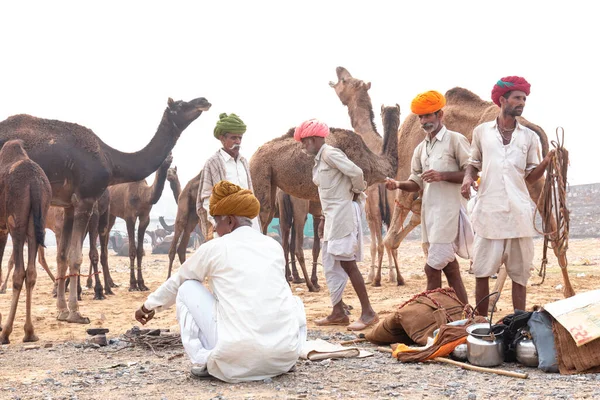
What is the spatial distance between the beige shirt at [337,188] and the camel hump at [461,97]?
14.2 feet

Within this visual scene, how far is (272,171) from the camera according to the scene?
1021 cm

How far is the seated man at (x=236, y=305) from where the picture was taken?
433 cm

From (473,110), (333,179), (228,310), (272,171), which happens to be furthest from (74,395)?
(473,110)

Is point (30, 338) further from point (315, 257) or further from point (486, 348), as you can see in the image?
point (315, 257)

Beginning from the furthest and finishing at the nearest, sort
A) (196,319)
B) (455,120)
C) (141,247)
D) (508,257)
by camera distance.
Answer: (141,247), (455,120), (508,257), (196,319)

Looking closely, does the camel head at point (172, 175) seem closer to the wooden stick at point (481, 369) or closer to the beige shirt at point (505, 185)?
the beige shirt at point (505, 185)

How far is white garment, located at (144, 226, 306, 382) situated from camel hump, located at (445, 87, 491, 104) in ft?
22.0

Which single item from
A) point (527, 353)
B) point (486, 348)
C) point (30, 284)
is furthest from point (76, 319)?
point (527, 353)

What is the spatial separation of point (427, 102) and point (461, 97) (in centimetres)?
453

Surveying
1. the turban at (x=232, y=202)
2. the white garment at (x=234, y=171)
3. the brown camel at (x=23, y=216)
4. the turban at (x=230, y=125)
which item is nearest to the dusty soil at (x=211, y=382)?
the brown camel at (x=23, y=216)

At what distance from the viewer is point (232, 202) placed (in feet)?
15.0

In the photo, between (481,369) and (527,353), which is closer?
(481,369)

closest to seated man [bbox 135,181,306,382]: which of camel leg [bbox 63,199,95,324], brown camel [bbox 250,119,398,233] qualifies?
camel leg [bbox 63,199,95,324]

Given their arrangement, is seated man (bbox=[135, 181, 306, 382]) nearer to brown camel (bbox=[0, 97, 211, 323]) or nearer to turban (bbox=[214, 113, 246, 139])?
turban (bbox=[214, 113, 246, 139])
